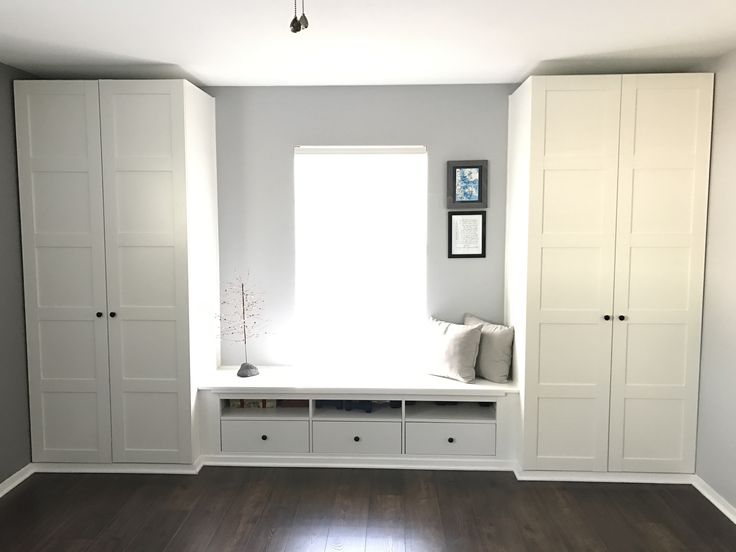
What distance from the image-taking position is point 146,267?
3314 millimetres

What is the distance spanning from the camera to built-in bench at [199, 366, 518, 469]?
3453 mm

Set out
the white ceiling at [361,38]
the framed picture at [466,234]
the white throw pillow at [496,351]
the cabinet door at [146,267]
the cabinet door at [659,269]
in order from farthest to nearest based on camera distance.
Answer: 1. the framed picture at [466,234]
2. the white throw pillow at [496,351]
3. the cabinet door at [146,267]
4. the cabinet door at [659,269]
5. the white ceiling at [361,38]

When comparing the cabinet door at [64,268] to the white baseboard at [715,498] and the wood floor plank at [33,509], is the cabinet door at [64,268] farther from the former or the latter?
the white baseboard at [715,498]

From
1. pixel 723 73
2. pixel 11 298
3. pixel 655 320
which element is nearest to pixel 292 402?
pixel 11 298

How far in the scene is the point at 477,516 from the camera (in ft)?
9.70

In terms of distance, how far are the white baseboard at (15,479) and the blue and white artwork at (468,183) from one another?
10.4ft

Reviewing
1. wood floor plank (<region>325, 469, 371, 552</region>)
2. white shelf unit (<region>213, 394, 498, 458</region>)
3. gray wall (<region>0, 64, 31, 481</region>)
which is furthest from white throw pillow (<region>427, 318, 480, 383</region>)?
gray wall (<region>0, 64, 31, 481</region>)

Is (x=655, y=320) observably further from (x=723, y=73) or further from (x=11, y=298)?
(x=11, y=298)

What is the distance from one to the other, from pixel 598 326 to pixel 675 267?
0.54 meters

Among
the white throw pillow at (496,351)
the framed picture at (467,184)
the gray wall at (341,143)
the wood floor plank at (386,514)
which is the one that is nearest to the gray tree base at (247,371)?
the gray wall at (341,143)

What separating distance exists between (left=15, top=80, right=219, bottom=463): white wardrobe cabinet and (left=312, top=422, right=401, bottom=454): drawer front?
2.62ft

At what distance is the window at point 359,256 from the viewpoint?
3811mm

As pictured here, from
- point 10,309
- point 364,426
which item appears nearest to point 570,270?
point 364,426

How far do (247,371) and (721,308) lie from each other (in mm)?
2800
